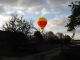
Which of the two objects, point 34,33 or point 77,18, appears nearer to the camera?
point 77,18

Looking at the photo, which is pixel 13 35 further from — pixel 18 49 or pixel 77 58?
pixel 77 58

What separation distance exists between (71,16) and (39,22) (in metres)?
8.96

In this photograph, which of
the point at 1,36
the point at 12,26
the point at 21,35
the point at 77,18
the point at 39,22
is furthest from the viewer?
the point at 12,26

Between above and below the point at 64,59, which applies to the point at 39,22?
above

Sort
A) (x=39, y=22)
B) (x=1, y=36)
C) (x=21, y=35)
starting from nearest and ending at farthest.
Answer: (x=1, y=36), (x=21, y=35), (x=39, y=22)

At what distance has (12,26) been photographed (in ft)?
178

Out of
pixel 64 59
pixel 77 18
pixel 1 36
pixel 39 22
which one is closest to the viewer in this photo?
pixel 64 59

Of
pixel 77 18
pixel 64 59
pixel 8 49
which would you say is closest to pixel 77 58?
pixel 64 59

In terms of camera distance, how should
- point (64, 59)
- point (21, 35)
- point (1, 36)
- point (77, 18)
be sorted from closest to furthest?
point (64, 59) < point (1, 36) < point (21, 35) < point (77, 18)

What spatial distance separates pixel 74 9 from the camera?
5038cm

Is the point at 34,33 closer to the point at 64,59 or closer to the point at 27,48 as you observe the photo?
the point at 27,48

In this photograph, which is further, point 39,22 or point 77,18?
point 77,18

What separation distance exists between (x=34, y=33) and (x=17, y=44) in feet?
51.2

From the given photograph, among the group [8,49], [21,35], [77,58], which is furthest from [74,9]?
[77,58]
